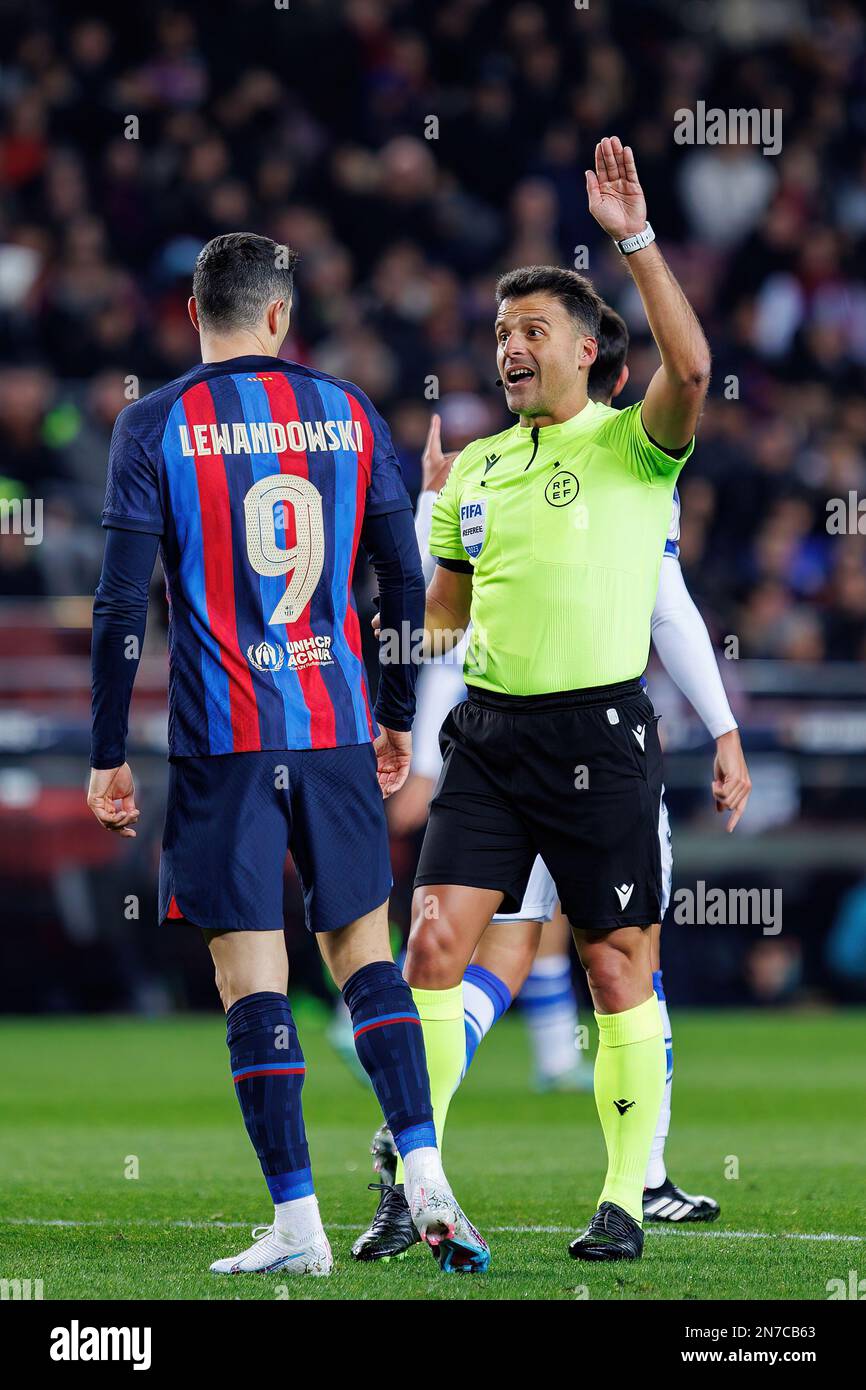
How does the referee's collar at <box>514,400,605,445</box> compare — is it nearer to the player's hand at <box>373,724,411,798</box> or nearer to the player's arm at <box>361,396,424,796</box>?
the player's arm at <box>361,396,424,796</box>

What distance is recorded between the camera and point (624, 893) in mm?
4332

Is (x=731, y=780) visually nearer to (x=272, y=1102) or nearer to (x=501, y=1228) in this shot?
(x=501, y=1228)

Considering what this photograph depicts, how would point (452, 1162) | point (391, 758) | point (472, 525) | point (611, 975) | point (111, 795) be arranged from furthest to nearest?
point (452, 1162)
point (472, 525)
point (391, 758)
point (611, 975)
point (111, 795)

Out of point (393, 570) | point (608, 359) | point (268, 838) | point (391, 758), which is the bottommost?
point (268, 838)

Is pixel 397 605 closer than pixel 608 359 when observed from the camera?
Yes

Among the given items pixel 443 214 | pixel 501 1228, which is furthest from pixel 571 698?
pixel 443 214

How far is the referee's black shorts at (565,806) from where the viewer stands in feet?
14.3

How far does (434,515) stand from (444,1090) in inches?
54.7

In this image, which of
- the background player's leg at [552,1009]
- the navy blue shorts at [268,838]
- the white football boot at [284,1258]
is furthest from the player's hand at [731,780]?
the background player's leg at [552,1009]

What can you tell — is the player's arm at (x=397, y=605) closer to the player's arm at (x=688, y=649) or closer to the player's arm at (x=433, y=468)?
the player's arm at (x=433, y=468)

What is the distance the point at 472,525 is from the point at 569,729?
1.91 feet

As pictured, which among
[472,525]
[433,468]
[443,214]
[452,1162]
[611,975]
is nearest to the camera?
[611,975]

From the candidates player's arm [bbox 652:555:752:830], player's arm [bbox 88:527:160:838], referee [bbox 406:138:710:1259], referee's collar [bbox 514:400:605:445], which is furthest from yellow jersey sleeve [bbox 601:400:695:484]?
player's arm [bbox 88:527:160:838]

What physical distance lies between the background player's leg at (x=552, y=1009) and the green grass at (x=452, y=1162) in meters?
0.15
